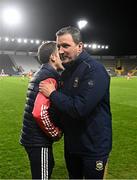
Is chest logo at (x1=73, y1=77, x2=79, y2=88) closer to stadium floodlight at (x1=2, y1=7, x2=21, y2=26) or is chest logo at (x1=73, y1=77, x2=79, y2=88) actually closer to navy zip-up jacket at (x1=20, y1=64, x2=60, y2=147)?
navy zip-up jacket at (x1=20, y1=64, x2=60, y2=147)

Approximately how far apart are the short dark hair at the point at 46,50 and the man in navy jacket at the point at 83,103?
0.25 meters

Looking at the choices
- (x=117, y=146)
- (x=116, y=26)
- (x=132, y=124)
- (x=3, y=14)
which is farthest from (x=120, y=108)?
(x=116, y=26)

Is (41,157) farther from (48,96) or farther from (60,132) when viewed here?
(48,96)

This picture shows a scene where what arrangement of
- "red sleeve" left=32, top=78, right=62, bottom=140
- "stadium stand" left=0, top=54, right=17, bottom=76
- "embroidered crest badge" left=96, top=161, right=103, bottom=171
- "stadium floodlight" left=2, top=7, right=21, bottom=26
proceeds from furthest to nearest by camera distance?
"stadium stand" left=0, top=54, right=17, bottom=76
"stadium floodlight" left=2, top=7, right=21, bottom=26
"red sleeve" left=32, top=78, right=62, bottom=140
"embroidered crest badge" left=96, top=161, right=103, bottom=171

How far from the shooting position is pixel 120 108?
1694 centimetres

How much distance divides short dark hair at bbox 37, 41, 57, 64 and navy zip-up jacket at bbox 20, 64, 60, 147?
0.26 feet

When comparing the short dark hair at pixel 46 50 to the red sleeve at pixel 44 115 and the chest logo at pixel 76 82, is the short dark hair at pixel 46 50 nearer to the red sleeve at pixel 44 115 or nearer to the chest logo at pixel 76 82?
the red sleeve at pixel 44 115

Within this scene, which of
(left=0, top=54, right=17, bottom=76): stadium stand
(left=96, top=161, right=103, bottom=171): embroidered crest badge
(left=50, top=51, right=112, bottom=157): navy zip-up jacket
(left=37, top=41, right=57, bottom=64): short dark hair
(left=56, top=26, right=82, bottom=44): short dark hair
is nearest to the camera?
(left=50, top=51, right=112, bottom=157): navy zip-up jacket

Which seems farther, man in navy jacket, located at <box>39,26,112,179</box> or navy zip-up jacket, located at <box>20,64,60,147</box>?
navy zip-up jacket, located at <box>20,64,60,147</box>

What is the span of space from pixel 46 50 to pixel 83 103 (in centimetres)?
89

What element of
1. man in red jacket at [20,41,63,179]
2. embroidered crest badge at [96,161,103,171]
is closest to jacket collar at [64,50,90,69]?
man in red jacket at [20,41,63,179]

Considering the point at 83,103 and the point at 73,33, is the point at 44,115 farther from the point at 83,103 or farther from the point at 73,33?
the point at 73,33

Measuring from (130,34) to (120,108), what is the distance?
58541 mm

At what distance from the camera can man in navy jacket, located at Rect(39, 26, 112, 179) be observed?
385cm
